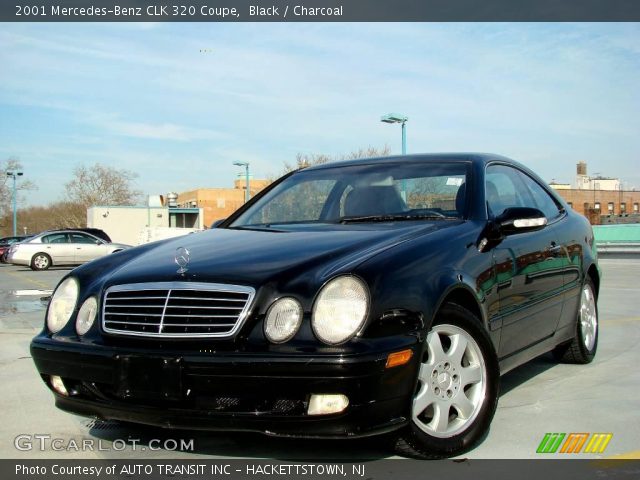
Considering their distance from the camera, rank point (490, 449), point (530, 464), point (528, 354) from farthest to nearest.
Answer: point (528, 354)
point (490, 449)
point (530, 464)

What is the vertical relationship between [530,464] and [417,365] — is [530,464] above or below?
below

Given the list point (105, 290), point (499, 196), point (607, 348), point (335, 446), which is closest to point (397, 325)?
point (335, 446)

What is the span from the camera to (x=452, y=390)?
3.31 metres

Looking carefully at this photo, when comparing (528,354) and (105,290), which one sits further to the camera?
(528,354)

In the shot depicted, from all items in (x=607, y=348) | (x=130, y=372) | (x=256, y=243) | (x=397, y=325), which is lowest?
(x=607, y=348)

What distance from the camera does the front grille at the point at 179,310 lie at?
116 inches

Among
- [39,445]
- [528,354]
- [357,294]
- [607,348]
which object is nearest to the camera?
[357,294]

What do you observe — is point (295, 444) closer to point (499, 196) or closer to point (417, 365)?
point (417, 365)

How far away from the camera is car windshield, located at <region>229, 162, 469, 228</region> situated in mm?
4109

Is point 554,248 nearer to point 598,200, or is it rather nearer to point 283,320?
point 283,320

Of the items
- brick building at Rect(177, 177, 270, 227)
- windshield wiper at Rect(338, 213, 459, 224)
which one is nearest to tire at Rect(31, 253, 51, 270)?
windshield wiper at Rect(338, 213, 459, 224)

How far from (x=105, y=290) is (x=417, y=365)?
4.92ft

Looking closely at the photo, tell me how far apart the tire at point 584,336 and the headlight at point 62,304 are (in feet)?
11.3

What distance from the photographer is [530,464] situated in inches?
125
